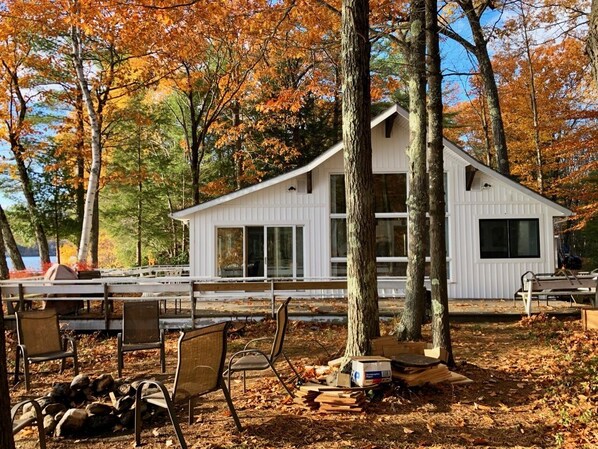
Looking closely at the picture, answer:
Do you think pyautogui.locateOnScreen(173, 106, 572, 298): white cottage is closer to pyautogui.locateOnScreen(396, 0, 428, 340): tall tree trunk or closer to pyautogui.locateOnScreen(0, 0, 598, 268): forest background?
pyautogui.locateOnScreen(0, 0, 598, 268): forest background

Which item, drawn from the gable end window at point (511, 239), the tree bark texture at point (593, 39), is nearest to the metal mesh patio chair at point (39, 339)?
the tree bark texture at point (593, 39)

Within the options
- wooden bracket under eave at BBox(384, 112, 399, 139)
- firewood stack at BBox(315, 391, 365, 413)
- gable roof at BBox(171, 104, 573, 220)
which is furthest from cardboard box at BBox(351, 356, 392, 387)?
wooden bracket under eave at BBox(384, 112, 399, 139)

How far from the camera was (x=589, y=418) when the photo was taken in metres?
4.04

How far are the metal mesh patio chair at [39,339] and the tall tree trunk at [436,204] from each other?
4797mm

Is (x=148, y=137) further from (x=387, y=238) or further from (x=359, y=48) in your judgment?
(x=359, y=48)

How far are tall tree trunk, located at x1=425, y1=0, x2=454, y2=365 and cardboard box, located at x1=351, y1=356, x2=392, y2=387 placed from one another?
1.54 metres

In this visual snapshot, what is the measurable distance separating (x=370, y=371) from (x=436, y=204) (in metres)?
2.47

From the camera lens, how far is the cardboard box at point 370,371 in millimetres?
4625

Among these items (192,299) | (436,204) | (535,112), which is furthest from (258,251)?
(535,112)

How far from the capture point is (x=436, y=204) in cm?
610

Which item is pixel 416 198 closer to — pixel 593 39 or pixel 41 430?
pixel 593 39

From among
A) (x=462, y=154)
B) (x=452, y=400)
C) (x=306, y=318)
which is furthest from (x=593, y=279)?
(x=452, y=400)

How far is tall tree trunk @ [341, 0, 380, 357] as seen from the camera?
526 centimetres

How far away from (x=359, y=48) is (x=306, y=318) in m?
6.08
